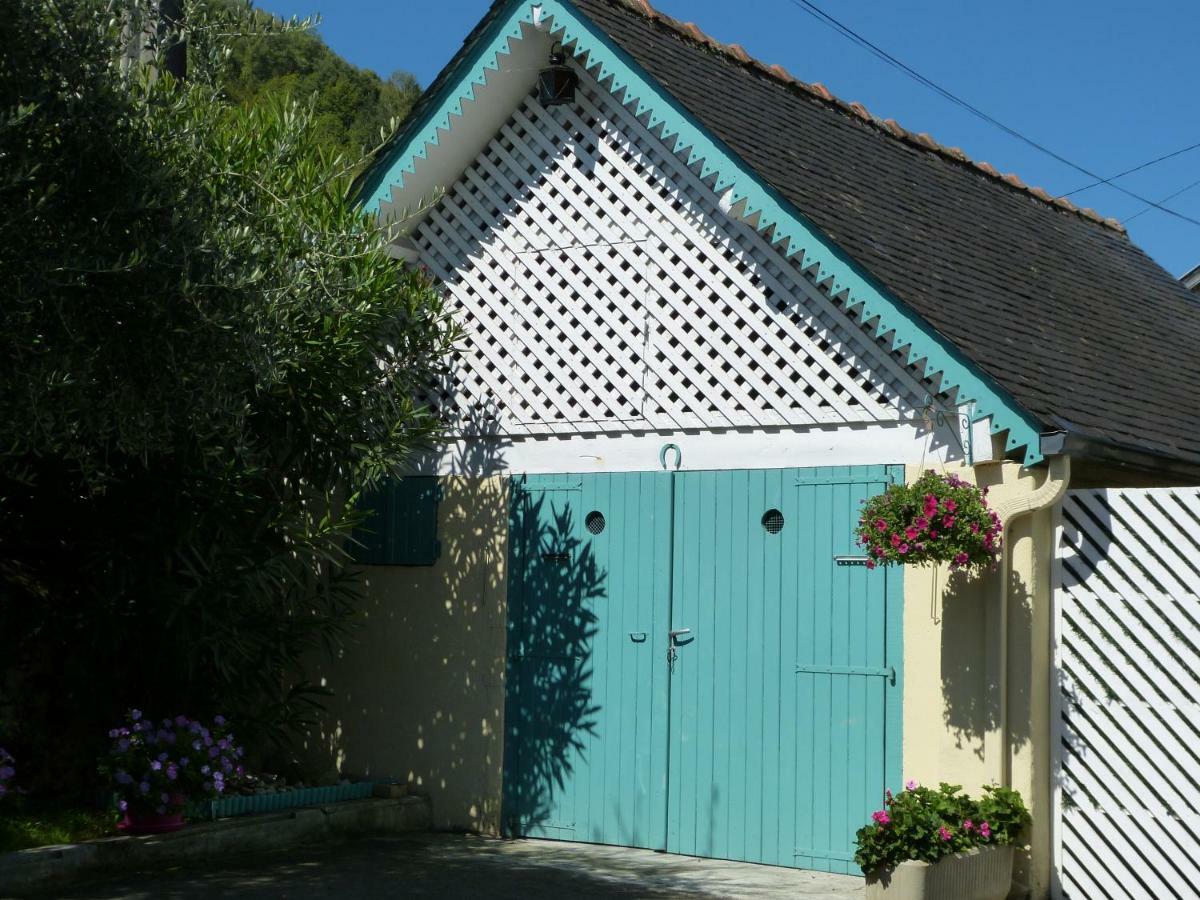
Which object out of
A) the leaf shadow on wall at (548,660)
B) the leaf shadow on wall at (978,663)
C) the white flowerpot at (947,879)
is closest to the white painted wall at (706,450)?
the leaf shadow on wall at (548,660)

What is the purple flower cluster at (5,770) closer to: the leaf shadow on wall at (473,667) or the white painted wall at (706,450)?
the leaf shadow on wall at (473,667)

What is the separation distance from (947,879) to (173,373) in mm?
4429

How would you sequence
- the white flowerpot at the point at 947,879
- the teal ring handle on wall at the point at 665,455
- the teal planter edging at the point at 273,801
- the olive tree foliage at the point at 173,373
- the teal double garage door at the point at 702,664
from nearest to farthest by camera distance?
the olive tree foliage at the point at 173,373 < the white flowerpot at the point at 947,879 < the teal double garage door at the point at 702,664 < the teal planter edging at the point at 273,801 < the teal ring handle on wall at the point at 665,455

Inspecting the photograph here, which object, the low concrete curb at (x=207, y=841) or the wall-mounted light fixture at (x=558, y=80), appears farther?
the wall-mounted light fixture at (x=558, y=80)

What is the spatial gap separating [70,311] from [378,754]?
4.46m

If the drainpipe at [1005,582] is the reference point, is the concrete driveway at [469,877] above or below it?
below

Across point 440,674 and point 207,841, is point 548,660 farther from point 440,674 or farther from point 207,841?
point 207,841

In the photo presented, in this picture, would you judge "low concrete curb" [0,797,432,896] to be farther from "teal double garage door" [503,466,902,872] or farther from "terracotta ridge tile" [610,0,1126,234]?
"terracotta ridge tile" [610,0,1126,234]

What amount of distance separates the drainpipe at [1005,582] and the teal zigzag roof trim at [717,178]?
6.0 inches

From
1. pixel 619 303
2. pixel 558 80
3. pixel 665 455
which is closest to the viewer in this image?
pixel 665 455

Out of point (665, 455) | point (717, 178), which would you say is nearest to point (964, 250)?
point (717, 178)

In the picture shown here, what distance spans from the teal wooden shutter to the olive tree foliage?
285 mm

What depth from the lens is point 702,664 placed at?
8.71 metres

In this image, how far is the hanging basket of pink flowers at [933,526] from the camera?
7234mm
